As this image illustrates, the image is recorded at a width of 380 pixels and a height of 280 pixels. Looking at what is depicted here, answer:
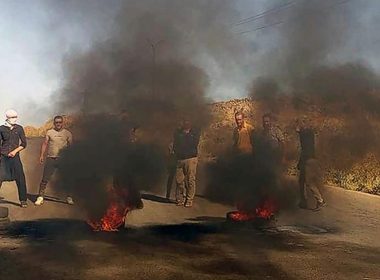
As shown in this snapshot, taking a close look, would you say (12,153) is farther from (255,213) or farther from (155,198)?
(255,213)

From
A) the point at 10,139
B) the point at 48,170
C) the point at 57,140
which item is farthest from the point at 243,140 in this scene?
the point at 10,139

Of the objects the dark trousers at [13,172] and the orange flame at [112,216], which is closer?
the orange flame at [112,216]

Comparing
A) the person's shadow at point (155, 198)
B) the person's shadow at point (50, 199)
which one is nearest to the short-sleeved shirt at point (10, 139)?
the person's shadow at point (50, 199)

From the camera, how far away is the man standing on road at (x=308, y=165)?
345 inches

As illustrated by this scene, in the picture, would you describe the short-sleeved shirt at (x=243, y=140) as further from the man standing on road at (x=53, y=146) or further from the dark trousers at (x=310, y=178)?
the man standing on road at (x=53, y=146)

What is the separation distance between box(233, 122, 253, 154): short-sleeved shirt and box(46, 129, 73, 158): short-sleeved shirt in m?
2.79

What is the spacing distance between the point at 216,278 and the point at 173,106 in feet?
15.2

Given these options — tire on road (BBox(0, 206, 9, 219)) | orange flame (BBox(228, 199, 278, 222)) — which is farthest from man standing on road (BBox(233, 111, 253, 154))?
tire on road (BBox(0, 206, 9, 219))

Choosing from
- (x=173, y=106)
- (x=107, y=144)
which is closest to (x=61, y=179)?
(x=107, y=144)

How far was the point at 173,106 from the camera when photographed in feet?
29.8

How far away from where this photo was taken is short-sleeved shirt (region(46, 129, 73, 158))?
8883mm

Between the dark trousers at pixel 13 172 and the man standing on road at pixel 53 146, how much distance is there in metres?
0.35

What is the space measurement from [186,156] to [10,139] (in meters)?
2.95

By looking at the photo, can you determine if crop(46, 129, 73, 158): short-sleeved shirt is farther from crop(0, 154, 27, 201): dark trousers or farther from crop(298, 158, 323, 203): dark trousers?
crop(298, 158, 323, 203): dark trousers
